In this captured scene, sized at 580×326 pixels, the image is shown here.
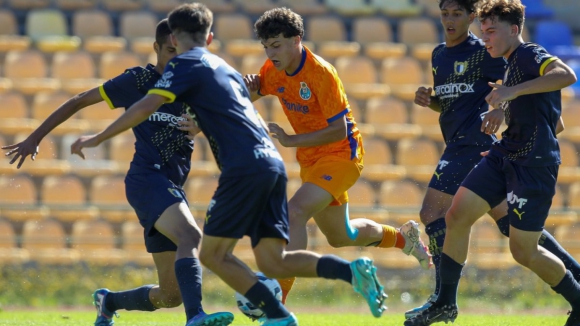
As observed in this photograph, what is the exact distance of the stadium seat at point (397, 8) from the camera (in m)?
16.9

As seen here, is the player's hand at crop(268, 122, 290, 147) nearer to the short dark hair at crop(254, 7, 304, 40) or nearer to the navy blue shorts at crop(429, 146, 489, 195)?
the short dark hair at crop(254, 7, 304, 40)

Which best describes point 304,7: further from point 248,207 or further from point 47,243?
point 248,207

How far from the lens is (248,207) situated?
5.65 meters

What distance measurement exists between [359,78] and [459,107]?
7.51m

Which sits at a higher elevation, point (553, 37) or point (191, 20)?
point (191, 20)

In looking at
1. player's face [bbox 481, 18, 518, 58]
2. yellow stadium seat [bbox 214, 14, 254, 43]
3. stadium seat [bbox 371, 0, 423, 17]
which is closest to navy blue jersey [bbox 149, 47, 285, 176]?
player's face [bbox 481, 18, 518, 58]

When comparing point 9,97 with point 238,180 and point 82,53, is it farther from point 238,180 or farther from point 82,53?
point 238,180

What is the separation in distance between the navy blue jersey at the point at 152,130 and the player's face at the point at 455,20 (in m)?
2.27

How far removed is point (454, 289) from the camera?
6.91m

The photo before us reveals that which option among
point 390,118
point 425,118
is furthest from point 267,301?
point 425,118

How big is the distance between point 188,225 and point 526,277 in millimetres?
6620

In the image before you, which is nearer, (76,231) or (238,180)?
(238,180)

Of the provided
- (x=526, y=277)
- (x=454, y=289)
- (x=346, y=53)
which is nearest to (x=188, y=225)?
(x=454, y=289)

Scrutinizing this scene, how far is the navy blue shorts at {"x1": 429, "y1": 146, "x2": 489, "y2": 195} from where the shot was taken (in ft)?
24.4
